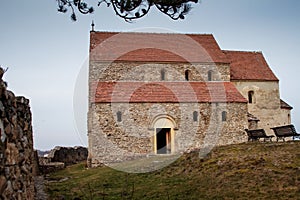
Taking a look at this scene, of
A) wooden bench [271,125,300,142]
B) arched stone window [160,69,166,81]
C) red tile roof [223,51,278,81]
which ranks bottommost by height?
wooden bench [271,125,300,142]

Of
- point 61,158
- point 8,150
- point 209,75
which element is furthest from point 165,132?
point 8,150

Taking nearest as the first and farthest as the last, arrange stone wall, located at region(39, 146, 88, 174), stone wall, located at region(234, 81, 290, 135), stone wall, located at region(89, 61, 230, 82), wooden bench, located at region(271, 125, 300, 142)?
wooden bench, located at region(271, 125, 300, 142) → stone wall, located at region(39, 146, 88, 174) → stone wall, located at region(89, 61, 230, 82) → stone wall, located at region(234, 81, 290, 135)

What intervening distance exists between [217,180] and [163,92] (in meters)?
15.9

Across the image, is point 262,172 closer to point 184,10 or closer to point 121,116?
point 184,10

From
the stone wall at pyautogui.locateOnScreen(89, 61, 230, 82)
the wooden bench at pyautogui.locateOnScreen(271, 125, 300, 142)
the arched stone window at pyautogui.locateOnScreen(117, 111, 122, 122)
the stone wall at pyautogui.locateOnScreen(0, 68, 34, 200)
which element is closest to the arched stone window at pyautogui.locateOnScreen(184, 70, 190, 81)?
the stone wall at pyautogui.locateOnScreen(89, 61, 230, 82)

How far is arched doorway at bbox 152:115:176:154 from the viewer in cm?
2681

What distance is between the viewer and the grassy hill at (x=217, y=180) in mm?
10672

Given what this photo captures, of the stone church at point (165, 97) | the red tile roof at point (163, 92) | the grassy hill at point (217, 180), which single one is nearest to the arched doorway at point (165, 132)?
the stone church at point (165, 97)

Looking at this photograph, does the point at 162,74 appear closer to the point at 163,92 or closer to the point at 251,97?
the point at 163,92

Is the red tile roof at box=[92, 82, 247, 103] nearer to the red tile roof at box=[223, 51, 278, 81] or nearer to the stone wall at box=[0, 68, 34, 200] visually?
the red tile roof at box=[223, 51, 278, 81]

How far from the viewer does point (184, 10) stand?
33.9ft

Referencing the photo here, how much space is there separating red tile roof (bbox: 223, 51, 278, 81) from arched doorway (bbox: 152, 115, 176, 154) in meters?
8.21

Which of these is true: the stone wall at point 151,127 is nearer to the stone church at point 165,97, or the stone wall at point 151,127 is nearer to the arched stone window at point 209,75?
the stone church at point 165,97

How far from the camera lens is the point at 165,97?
27.3 metres
